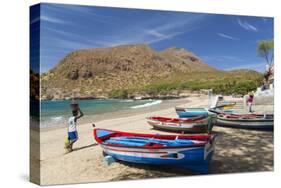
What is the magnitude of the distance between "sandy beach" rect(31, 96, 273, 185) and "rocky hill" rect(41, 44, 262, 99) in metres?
0.55

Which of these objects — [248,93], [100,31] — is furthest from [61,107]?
[248,93]

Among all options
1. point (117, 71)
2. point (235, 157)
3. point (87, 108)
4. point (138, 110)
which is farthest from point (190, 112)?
point (87, 108)

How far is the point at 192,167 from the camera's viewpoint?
6.11 m

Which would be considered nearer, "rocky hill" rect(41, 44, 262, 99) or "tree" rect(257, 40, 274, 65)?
"rocky hill" rect(41, 44, 262, 99)

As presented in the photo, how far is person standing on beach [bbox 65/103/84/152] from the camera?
6.10 metres

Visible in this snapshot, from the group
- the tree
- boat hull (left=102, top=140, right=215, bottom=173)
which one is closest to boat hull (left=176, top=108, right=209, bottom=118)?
boat hull (left=102, top=140, right=215, bottom=173)

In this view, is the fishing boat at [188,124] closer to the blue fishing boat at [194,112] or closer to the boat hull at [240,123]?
the blue fishing boat at [194,112]

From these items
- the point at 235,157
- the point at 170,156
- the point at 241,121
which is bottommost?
the point at 235,157

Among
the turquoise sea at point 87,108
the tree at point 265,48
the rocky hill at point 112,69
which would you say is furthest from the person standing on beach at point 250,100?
the turquoise sea at point 87,108

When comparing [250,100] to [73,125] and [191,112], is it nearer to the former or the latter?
[191,112]

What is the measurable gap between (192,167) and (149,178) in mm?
739

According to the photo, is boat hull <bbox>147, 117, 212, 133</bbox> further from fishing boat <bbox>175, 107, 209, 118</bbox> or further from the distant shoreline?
the distant shoreline

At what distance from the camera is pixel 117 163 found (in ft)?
20.4

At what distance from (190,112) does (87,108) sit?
2.27 meters
